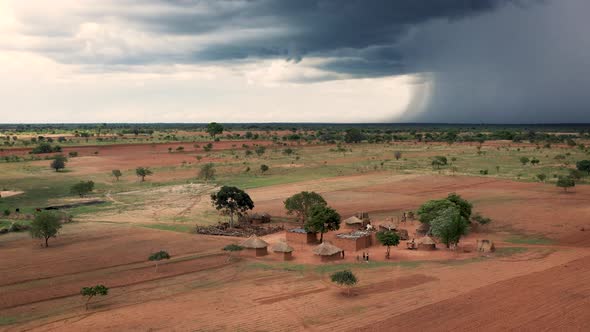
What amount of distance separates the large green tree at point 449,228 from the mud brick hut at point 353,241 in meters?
5.35

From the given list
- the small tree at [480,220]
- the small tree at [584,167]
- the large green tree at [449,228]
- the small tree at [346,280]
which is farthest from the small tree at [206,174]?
the small tree at [584,167]

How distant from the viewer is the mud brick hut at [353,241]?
38.5 m

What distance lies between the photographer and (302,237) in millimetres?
41594

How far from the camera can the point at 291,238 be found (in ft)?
139

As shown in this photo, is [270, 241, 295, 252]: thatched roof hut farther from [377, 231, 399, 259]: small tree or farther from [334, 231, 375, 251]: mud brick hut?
[377, 231, 399, 259]: small tree

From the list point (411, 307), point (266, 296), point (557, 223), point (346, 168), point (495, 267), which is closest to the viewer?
point (411, 307)

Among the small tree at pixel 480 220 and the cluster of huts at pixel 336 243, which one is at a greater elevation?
the small tree at pixel 480 220

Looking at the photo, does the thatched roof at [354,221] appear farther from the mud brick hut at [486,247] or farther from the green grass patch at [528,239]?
the green grass patch at [528,239]

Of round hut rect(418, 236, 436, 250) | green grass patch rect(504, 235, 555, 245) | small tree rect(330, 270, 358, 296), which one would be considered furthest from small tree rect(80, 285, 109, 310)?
green grass patch rect(504, 235, 555, 245)

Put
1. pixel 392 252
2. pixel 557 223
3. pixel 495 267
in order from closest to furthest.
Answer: pixel 495 267 < pixel 392 252 < pixel 557 223

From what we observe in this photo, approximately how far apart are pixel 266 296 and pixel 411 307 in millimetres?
8209

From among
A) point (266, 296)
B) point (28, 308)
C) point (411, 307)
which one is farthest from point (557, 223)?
point (28, 308)

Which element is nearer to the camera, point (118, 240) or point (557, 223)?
point (118, 240)

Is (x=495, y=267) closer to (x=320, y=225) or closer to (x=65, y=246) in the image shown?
(x=320, y=225)
